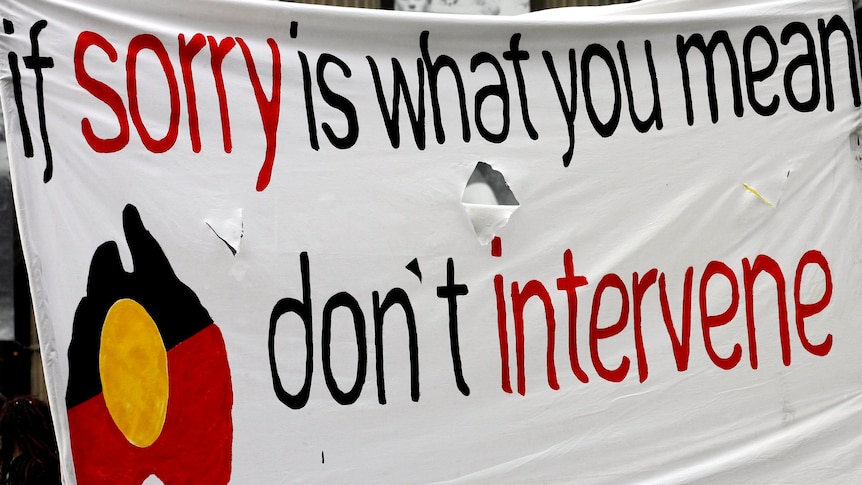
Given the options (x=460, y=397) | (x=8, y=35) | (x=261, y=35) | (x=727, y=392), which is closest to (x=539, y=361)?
(x=460, y=397)

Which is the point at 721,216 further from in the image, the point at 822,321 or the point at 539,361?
the point at 539,361

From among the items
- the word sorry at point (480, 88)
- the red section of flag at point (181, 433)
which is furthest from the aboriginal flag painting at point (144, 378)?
the word sorry at point (480, 88)

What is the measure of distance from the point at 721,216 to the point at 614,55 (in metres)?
0.57

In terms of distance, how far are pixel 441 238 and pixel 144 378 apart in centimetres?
86

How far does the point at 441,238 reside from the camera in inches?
104

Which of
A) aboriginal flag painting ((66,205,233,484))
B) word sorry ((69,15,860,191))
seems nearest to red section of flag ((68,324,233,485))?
aboriginal flag painting ((66,205,233,484))

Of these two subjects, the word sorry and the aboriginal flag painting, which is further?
the word sorry

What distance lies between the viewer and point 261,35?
8.59 feet

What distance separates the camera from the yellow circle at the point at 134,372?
238 cm

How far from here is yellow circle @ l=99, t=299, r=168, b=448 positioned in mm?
2385

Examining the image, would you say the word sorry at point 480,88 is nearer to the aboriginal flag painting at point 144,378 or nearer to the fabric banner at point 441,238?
the fabric banner at point 441,238

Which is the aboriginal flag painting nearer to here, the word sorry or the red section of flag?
the red section of flag

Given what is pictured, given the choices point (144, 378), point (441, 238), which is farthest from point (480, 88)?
point (144, 378)

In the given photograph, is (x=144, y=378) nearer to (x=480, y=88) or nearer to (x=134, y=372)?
(x=134, y=372)
